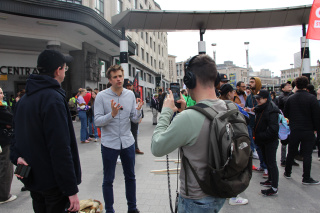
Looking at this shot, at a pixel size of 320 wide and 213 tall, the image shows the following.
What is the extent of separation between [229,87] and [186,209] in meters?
2.66

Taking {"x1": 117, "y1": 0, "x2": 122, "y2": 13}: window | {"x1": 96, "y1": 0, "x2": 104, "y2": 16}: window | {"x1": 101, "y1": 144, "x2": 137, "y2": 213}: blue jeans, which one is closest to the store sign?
{"x1": 96, "y1": 0, "x2": 104, "y2": 16}: window

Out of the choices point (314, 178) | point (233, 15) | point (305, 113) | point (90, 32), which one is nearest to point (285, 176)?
point (314, 178)

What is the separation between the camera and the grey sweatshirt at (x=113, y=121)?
10.4 feet

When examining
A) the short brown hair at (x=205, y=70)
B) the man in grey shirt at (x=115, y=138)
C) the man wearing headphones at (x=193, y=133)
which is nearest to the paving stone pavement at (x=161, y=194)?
the man in grey shirt at (x=115, y=138)

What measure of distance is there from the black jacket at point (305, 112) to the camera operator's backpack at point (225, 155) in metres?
3.71

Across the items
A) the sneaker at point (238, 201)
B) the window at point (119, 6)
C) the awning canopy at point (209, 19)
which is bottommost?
the sneaker at point (238, 201)

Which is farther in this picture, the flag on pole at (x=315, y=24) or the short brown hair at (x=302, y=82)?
the flag on pole at (x=315, y=24)

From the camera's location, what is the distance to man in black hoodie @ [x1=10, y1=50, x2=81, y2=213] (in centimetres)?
177

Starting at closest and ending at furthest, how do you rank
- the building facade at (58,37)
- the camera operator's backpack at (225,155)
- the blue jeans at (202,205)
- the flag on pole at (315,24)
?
the camera operator's backpack at (225,155), the blue jeans at (202,205), the flag on pole at (315,24), the building facade at (58,37)

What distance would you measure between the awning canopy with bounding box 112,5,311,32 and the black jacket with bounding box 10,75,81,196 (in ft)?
28.6

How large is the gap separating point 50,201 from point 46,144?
49 cm

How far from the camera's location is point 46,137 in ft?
5.88

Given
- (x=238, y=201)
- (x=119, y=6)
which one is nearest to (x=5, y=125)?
(x=238, y=201)

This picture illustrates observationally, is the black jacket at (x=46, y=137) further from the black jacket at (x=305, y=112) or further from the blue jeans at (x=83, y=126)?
the blue jeans at (x=83, y=126)
